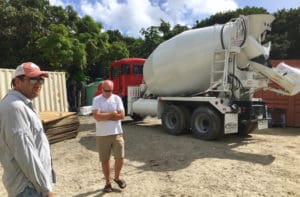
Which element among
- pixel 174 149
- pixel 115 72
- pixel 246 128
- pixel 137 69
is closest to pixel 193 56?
pixel 246 128

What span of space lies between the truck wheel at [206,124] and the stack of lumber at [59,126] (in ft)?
12.2

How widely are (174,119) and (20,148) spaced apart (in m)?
9.29

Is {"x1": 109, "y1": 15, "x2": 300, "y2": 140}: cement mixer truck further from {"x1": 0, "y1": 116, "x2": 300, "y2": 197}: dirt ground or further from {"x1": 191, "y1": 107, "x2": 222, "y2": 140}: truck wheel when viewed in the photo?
{"x1": 0, "y1": 116, "x2": 300, "y2": 197}: dirt ground

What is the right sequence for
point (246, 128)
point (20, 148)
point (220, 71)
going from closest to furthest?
point (20, 148)
point (220, 71)
point (246, 128)

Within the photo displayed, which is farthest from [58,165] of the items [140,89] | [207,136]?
[140,89]

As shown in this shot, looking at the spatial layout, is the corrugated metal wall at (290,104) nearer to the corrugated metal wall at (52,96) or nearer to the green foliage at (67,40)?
the corrugated metal wall at (52,96)

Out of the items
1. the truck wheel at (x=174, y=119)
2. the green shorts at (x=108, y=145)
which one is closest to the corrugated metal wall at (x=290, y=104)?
the truck wheel at (x=174, y=119)

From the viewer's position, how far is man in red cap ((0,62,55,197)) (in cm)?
265

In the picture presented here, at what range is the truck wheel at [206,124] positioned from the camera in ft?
33.8

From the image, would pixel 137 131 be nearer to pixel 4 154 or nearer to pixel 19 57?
pixel 4 154

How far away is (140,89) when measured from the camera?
14.2 m

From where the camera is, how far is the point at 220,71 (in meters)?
10.4

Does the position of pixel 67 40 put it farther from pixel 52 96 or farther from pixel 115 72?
pixel 52 96

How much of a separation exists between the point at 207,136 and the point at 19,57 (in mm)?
14440
